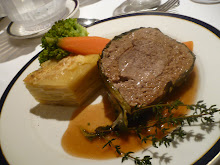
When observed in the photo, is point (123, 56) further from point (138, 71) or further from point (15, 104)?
point (15, 104)

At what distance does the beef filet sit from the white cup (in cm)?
185

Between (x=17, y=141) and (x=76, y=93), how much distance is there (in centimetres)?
74

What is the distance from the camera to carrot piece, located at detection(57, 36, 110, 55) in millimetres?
2355

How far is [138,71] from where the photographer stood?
6.66 feet

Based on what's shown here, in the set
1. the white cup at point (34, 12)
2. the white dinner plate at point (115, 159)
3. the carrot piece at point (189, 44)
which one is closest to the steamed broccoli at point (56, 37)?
the white dinner plate at point (115, 159)

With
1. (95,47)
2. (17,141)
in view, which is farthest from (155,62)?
(17,141)

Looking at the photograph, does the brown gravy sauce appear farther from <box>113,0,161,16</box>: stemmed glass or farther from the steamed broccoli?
<box>113,0,161,16</box>: stemmed glass

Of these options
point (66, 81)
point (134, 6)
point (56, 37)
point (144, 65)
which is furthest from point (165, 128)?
point (134, 6)

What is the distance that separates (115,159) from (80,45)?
135cm

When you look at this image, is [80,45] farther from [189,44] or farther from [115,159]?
[115,159]

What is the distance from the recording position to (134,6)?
11.7 feet

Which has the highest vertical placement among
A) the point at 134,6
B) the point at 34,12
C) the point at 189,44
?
the point at 34,12

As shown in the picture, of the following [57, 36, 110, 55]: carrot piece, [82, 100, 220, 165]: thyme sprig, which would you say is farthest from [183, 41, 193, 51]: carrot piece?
[57, 36, 110, 55]: carrot piece

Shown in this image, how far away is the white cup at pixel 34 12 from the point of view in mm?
3324
